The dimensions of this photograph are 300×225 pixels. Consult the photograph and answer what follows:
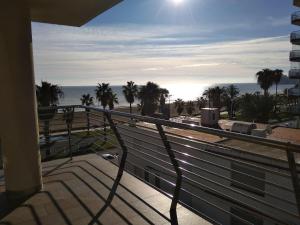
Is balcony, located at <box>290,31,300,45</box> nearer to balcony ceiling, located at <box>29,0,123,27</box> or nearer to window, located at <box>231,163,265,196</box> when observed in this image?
window, located at <box>231,163,265,196</box>

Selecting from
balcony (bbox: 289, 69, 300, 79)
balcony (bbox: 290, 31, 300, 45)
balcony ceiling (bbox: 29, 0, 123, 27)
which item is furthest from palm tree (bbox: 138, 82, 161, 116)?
balcony ceiling (bbox: 29, 0, 123, 27)

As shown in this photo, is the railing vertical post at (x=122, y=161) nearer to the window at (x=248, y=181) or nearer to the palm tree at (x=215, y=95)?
the window at (x=248, y=181)

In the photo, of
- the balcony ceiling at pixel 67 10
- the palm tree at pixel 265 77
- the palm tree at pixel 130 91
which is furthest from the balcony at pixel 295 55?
the balcony ceiling at pixel 67 10

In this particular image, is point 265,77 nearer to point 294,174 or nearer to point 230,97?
point 230,97

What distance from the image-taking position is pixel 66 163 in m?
5.27

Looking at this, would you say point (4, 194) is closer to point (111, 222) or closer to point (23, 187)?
point (23, 187)

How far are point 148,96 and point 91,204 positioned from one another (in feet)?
151

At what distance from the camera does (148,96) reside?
49469 mm

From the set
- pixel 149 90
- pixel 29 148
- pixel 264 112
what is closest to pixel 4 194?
pixel 29 148

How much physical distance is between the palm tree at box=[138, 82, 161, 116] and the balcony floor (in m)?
44.7

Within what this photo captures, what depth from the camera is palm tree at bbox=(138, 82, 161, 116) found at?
49281 millimetres

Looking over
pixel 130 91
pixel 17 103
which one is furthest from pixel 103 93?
pixel 17 103

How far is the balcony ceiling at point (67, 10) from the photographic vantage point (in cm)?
402

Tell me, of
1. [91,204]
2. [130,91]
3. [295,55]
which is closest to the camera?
[91,204]
